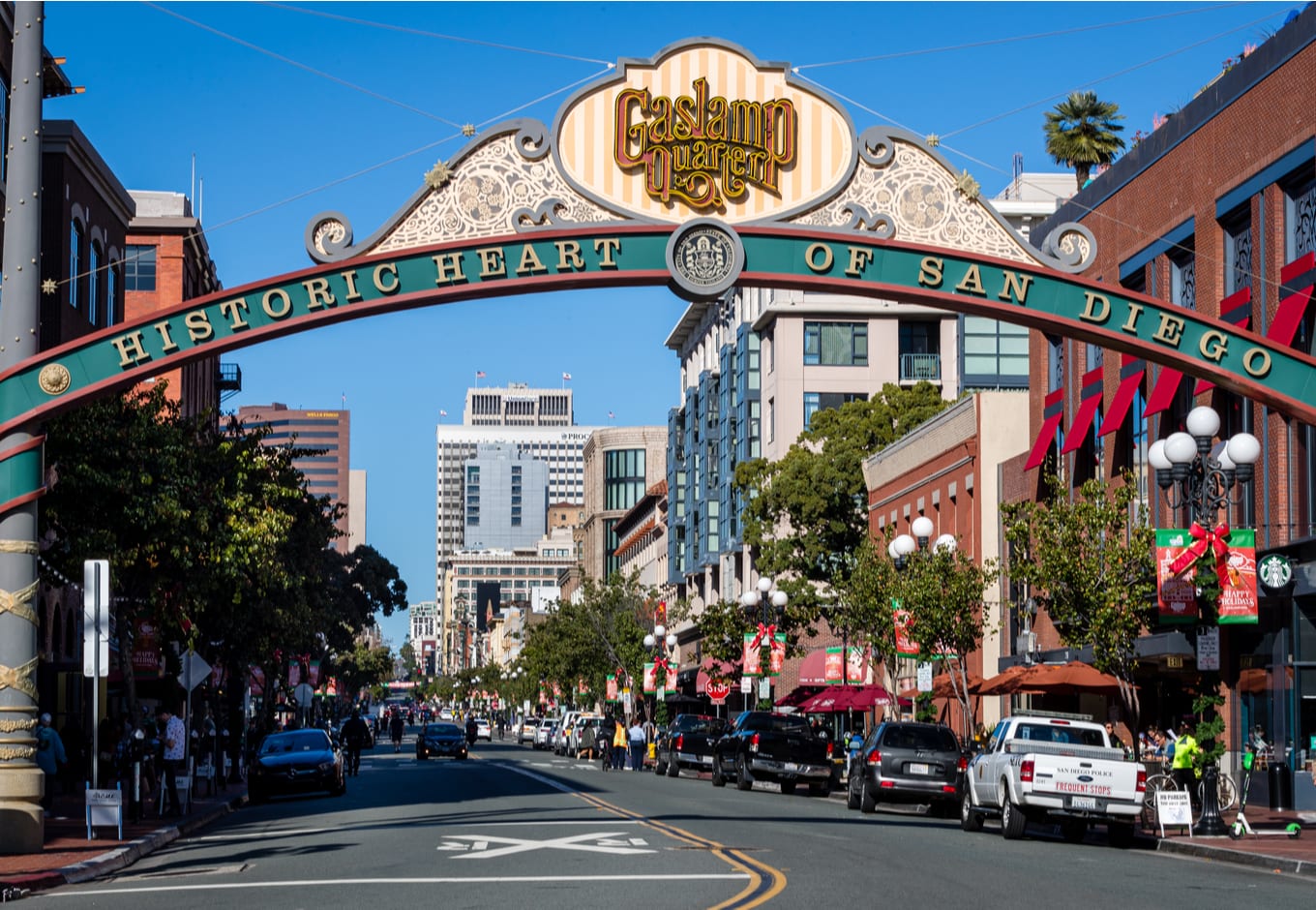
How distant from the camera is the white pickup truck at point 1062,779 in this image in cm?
2467

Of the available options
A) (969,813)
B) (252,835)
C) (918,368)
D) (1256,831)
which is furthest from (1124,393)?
(918,368)

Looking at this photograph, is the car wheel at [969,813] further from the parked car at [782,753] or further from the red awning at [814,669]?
the red awning at [814,669]

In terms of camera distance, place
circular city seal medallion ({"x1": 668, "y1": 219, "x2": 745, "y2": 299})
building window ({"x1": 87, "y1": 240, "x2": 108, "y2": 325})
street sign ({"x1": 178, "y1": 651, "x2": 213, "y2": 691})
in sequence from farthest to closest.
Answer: building window ({"x1": 87, "y1": 240, "x2": 108, "y2": 325}) < street sign ({"x1": 178, "y1": 651, "x2": 213, "y2": 691}) < circular city seal medallion ({"x1": 668, "y1": 219, "x2": 745, "y2": 299})

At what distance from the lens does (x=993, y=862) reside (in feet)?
66.7

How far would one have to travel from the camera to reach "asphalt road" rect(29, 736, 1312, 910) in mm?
16203

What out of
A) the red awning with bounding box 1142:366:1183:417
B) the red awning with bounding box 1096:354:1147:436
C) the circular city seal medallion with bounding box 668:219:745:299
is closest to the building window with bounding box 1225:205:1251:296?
the red awning with bounding box 1142:366:1183:417

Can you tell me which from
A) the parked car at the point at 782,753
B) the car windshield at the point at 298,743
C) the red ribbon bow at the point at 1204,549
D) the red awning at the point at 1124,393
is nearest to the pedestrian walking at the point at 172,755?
the car windshield at the point at 298,743

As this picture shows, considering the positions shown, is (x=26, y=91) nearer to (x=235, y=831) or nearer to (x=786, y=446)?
(x=235, y=831)

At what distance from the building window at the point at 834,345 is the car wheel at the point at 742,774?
133 ft

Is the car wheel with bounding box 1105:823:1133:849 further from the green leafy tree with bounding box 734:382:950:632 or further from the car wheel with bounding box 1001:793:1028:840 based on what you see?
the green leafy tree with bounding box 734:382:950:632

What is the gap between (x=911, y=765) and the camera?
102 feet

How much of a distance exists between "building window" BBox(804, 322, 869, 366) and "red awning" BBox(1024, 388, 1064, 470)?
3749cm

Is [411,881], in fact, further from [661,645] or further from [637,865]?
[661,645]

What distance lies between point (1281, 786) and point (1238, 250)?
984 cm
